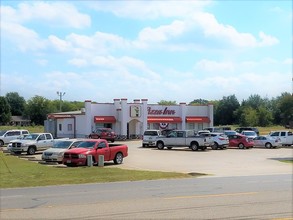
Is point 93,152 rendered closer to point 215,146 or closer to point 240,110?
point 215,146

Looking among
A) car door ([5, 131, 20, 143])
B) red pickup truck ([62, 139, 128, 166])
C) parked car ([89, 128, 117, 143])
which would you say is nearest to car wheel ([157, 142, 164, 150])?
parked car ([89, 128, 117, 143])

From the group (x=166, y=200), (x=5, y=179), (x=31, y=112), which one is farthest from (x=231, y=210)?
(x=31, y=112)

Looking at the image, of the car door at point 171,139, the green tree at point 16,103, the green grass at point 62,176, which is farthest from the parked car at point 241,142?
the green tree at point 16,103

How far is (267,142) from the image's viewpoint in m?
50.5

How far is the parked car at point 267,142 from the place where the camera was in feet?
165

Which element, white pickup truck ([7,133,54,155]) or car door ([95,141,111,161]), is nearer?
car door ([95,141,111,161])

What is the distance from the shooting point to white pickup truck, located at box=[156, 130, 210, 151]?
1777 inches

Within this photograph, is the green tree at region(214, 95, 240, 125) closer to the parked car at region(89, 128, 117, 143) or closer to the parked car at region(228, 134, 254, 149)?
the parked car at region(89, 128, 117, 143)

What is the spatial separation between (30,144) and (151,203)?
90.8 feet

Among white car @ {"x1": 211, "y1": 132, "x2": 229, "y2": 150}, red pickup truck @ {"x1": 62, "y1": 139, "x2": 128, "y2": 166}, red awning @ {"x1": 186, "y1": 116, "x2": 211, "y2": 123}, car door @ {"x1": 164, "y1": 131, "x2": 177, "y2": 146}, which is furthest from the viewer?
red awning @ {"x1": 186, "y1": 116, "x2": 211, "y2": 123}

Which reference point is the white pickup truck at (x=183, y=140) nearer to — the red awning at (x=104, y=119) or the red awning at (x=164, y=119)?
the red awning at (x=104, y=119)

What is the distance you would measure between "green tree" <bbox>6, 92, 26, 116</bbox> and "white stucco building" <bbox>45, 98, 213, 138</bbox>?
12460 centimetres

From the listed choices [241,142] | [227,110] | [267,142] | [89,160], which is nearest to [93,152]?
[89,160]

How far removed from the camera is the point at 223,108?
471 feet
